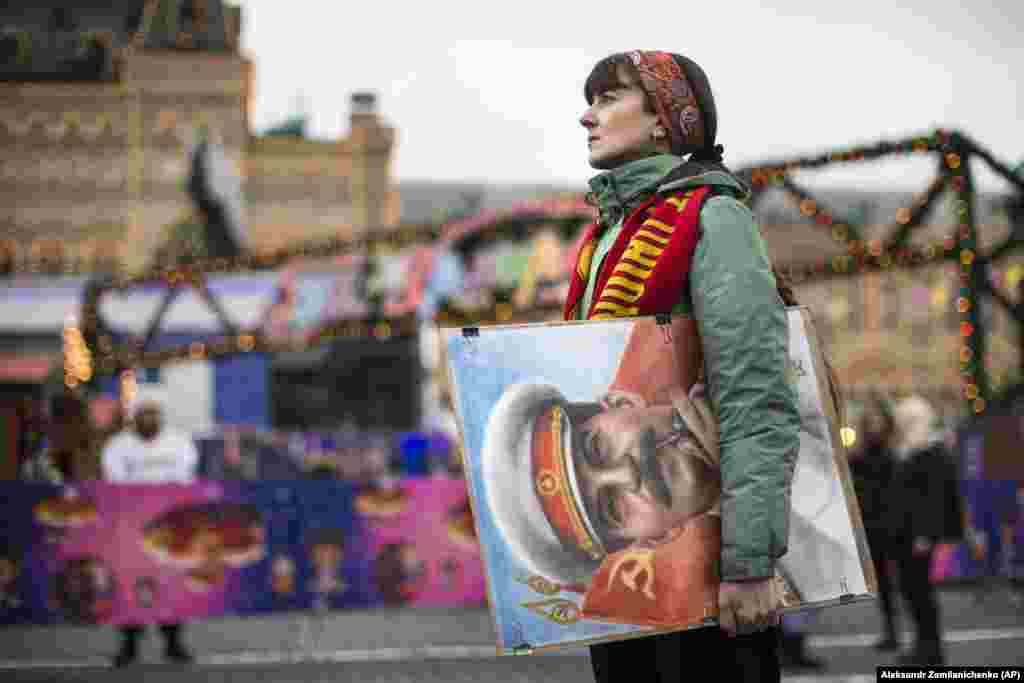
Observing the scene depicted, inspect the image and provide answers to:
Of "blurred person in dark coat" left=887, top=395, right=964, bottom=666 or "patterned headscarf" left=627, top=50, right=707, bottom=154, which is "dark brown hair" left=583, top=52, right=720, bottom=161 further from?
"blurred person in dark coat" left=887, top=395, right=964, bottom=666

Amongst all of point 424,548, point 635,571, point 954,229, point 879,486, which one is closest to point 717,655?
point 635,571

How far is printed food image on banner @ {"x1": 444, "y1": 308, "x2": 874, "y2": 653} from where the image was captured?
2.41 meters

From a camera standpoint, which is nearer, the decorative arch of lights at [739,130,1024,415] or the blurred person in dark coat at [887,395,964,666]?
the blurred person in dark coat at [887,395,964,666]

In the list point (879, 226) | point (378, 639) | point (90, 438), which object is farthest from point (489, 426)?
point (879, 226)

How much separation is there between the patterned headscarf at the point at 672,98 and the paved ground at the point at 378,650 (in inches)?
194

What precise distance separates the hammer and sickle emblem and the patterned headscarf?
2.81ft

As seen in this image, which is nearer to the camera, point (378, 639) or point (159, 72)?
point (378, 639)

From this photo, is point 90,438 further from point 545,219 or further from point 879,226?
point 879,226

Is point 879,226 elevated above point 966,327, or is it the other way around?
point 879,226

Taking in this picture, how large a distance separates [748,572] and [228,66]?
5460cm

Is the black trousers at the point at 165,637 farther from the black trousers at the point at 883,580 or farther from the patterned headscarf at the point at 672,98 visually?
the patterned headscarf at the point at 672,98

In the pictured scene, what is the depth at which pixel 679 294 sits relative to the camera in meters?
2.64

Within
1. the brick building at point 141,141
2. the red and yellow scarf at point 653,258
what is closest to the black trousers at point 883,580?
the red and yellow scarf at point 653,258

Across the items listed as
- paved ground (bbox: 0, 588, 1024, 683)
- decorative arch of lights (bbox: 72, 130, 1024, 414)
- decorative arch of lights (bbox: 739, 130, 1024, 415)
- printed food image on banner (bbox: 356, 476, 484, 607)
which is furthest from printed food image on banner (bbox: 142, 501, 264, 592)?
decorative arch of lights (bbox: 739, 130, 1024, 415)
